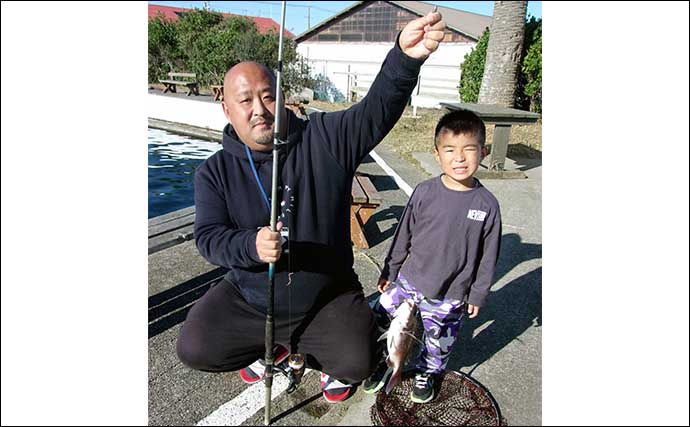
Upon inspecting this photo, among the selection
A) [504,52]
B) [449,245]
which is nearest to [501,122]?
[504,52]

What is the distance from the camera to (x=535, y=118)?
7.32 meters

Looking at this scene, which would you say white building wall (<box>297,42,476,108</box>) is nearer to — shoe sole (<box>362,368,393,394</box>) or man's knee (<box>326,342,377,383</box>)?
shoe sole (<box>362,368,393,394</box>)

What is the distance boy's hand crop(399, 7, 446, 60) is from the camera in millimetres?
1954

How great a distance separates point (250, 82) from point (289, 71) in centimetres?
1420

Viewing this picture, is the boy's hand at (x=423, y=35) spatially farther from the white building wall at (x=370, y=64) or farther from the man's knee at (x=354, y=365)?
the white building wall at (x=370, y=64)

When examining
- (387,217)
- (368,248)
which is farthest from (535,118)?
(368,248)

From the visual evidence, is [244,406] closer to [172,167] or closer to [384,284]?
[384,284]

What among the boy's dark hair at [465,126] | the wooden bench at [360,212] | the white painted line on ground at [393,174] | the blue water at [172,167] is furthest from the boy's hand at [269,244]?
the blue water at [172,167]

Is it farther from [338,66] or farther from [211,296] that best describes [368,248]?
[338,66]

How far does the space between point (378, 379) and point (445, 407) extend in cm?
40

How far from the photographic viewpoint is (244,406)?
233cm

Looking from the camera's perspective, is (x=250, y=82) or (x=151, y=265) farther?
(x=151, y=265)

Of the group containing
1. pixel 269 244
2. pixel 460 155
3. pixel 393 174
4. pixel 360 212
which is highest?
pixel 460 155

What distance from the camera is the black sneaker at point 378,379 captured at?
2.44 metres
